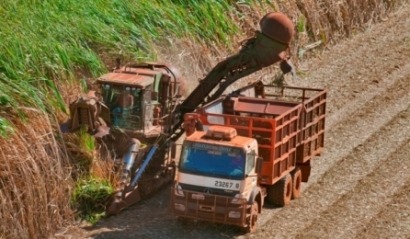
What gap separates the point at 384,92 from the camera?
28672 millimetres

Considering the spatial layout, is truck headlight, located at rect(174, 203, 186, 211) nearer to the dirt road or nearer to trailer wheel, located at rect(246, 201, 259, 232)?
the dirt road

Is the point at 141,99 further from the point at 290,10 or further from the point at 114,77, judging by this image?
the point at 290,10


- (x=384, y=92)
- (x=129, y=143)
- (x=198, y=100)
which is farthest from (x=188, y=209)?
(x=384, y=92)

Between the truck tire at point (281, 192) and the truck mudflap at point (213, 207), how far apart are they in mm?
1796

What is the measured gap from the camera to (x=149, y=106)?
71.2 feet

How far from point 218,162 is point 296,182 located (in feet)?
9.49

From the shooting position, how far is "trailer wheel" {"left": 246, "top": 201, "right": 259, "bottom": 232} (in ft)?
64.3

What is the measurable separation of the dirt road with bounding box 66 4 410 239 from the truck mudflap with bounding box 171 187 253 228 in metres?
0.65

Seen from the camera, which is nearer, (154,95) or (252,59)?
(154,95)

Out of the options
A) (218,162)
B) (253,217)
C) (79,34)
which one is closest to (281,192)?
(253,217)

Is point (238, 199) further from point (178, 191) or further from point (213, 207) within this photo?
point (178, 191)

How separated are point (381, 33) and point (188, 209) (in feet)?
54.5

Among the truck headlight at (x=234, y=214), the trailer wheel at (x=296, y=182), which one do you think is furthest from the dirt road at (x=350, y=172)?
the truck headlight at (x=234, y=214)

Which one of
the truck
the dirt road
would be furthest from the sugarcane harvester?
the truck
